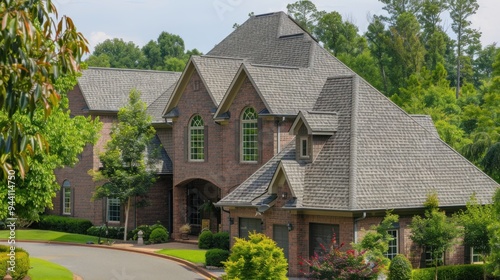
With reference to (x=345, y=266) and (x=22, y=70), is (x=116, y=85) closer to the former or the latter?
(x=345, y=266)

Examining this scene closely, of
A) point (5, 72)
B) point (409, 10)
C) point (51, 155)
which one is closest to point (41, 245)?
point (51, 155)

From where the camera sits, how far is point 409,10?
8894 centimetres

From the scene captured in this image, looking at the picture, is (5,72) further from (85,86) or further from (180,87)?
(85,86)

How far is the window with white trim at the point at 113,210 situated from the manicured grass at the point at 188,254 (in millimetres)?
10063

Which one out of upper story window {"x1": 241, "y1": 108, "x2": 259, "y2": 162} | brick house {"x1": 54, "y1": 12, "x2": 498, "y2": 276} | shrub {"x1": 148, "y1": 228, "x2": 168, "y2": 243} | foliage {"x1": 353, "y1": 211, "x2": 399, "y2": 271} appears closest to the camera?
foliage {"x1": 353, "y1": 211, "x2": 399, "y2": 271}

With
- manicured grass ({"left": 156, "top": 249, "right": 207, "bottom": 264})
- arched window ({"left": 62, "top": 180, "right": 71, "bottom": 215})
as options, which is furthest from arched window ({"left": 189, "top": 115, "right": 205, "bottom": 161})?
arched window ({"left": 62, "top": 180, "right": 71, "bottom": 215})

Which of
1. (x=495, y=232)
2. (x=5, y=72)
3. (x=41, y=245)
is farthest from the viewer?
(x=41, y=245)

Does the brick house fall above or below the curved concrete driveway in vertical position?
above

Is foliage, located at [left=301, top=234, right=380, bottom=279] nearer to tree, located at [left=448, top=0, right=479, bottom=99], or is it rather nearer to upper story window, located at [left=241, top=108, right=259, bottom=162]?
upper story window, located at [left=241, top=108, right=259, bottom=162]

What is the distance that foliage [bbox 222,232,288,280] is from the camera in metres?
27.1

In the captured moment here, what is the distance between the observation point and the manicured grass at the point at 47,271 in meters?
32.5

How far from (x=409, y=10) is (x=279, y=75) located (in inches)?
1973

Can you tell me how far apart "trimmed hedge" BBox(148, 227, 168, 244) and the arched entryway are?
5.59 feet

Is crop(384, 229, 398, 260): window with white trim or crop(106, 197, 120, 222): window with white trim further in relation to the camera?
crop(106, 197, 120, 222): window with white trim
